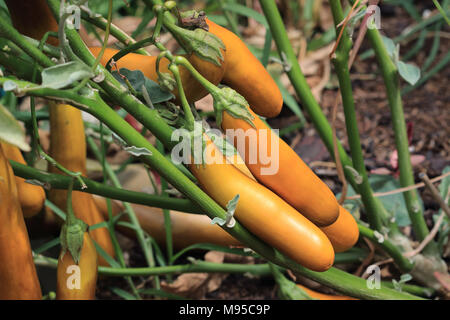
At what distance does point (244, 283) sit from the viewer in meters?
1.03

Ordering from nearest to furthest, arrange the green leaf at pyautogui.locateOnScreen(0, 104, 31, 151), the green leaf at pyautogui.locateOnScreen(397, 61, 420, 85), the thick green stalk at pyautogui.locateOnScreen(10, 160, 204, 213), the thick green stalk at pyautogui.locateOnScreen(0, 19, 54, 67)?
1. the green leaf at pyautogui.locateOnScreen(0, 104, 31, 151)
2. the thick green stalk at pyautogui.locateOnScreen(0, 19, 54, 67)
3. the thick green stalk at pyautogui.locateOnScreen(10, 160, 204, 213)
4. the green leaf at pyautogui.locateOnScreen(397, 61, 420, 85)

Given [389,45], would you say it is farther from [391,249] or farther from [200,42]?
[200,42]

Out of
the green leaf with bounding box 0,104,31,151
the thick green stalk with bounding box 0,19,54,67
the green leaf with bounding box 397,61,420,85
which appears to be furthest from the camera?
the green leaf with bounding box 397,61,420,85

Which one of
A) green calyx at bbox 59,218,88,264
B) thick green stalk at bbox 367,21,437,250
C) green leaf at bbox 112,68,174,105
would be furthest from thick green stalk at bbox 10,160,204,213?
thick green stalk at bbox 367,21,437,250

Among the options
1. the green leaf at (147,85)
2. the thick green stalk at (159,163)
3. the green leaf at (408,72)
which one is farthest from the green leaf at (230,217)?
the green leaf at (408,72)

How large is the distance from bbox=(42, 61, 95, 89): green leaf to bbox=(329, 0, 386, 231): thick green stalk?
13.9 inches

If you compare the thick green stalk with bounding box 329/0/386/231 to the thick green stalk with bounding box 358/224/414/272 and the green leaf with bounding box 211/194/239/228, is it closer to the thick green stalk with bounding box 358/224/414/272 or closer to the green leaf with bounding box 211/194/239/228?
the thick green stalk with bounding box 358/224/414/272

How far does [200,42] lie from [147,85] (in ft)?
0.25

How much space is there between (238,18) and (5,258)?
1.19 m

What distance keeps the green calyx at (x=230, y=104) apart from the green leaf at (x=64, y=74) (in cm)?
12

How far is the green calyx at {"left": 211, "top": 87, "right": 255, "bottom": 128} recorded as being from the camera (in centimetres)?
56

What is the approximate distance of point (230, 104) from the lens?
1.86 ft

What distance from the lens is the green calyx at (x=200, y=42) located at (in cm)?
55
